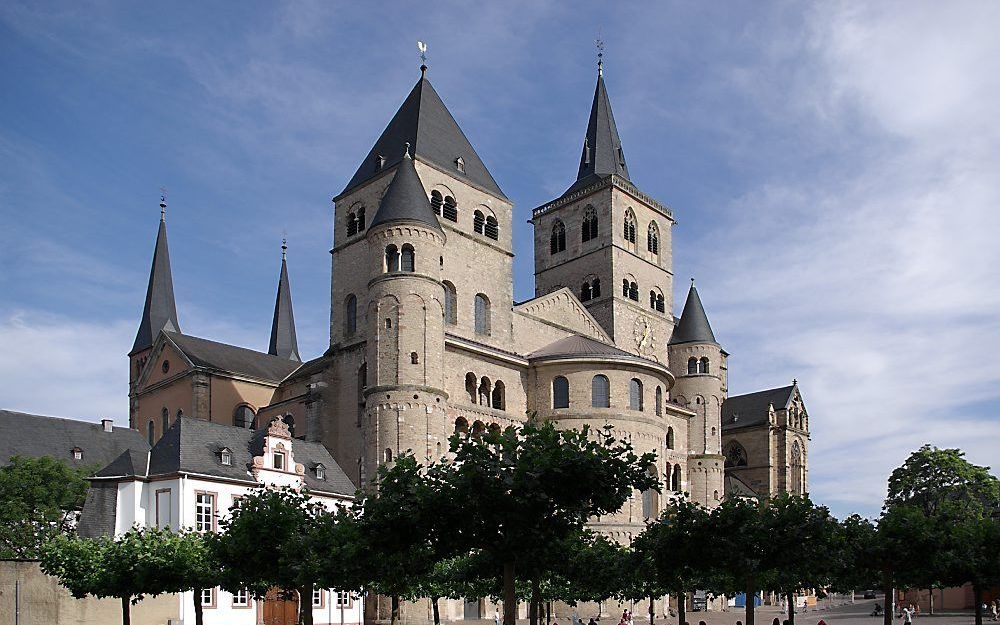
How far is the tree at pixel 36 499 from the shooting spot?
1983 inches

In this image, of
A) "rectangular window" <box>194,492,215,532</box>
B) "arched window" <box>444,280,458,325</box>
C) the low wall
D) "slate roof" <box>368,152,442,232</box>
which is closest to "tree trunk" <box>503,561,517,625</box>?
the low wall

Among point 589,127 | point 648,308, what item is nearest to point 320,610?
point 648,308

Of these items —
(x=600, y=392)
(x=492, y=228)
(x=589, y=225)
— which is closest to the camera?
(x=600, y=392)

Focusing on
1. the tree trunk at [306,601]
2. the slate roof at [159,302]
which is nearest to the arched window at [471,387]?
the tree trunk at [306,601]

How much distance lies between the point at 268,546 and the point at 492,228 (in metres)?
39.8

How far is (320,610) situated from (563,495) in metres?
34.2

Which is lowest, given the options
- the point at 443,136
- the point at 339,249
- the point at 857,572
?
the point at 857,572

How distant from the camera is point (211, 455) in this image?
51.0 metres

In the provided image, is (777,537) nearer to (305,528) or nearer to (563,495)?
(563,495)

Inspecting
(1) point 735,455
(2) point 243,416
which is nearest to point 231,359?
(2) point 243,416

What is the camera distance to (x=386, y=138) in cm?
6938

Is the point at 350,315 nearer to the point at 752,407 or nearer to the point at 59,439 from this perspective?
the point at 59,439

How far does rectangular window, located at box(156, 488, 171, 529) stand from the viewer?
4853 cm

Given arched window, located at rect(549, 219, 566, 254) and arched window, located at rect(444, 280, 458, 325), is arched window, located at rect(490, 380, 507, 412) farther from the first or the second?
arched window, located at rect(549, 219, 566, 254)
